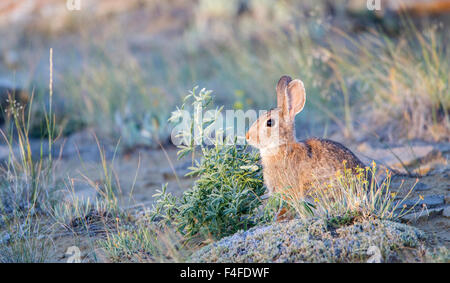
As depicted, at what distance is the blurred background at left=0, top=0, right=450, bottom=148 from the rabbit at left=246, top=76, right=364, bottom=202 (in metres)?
0.67

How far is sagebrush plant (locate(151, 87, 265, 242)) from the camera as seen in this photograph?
3934 millimetres

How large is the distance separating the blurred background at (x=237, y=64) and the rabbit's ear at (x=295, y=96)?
823 millimetres

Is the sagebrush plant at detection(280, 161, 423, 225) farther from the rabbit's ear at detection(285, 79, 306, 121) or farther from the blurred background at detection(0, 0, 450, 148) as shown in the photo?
the blurred background at detection(0, 0, 450, 148)

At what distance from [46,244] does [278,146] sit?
212 centimetres

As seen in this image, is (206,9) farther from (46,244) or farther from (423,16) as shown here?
(46,244)

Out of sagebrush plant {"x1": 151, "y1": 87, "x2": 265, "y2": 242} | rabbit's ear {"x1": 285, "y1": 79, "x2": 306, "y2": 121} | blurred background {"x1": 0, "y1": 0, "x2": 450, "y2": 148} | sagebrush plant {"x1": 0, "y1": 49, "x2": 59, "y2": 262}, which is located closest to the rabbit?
rabbit's ear {"x1": 285, "y1": 79, "x2": 306, "y2": 121}

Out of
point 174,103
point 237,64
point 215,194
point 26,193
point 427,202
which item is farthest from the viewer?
point 237,64

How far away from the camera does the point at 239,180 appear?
4.08 m

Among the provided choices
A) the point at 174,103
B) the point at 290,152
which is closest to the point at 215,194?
the point at 290,152

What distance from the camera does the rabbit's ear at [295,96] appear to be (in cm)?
416

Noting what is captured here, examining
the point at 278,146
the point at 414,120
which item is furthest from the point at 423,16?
the point at 278,146

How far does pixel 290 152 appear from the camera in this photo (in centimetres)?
421

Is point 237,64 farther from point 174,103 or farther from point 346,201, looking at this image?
point 346,201

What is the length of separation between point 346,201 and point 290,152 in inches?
27.3
